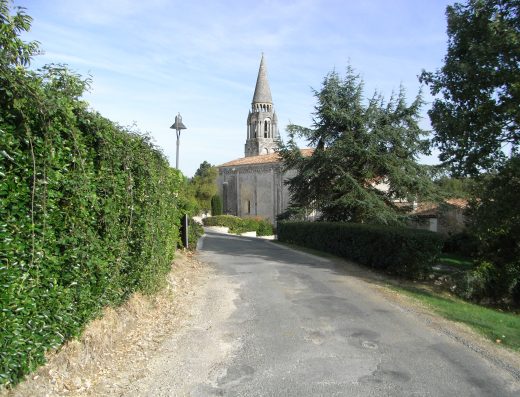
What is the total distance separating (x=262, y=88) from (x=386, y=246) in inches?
2712

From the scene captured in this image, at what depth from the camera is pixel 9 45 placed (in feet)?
12.8

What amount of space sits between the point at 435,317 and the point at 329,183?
54.6 ft

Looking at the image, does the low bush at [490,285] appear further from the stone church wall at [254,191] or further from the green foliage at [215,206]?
the green foliage at [215,206]

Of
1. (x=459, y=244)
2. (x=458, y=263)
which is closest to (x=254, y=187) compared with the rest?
(x=459, y=244)

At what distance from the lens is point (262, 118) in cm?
7762

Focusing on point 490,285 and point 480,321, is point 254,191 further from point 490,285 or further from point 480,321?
point 480,321

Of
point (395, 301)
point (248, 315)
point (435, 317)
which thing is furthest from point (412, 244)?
point (248, 315)

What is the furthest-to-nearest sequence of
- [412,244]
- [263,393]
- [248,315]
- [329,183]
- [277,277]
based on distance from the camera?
1. [329,183]
2. [412,244]
3. [277,277]
4. [248,315]
5. [263,393]

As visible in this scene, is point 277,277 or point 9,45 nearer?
point 9,45

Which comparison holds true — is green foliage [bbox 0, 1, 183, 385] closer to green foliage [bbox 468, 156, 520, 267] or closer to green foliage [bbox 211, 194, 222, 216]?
green foliage [bbox 468, 156, 520, 267]

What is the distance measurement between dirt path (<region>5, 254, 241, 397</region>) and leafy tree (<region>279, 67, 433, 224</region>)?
15.7m

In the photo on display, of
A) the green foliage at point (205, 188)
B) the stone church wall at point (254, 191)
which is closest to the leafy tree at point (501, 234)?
the stone church wall at point (254, 191)

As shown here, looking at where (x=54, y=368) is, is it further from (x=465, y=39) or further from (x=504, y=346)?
(x=465, y=39)

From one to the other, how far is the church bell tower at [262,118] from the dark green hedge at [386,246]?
59.7 metres
